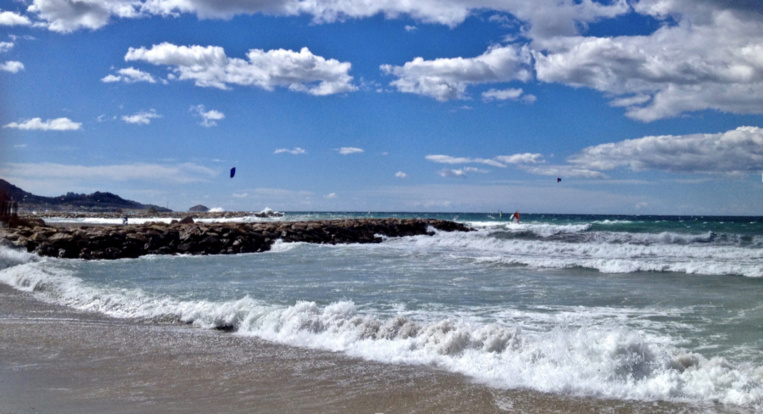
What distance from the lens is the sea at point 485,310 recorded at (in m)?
5.46

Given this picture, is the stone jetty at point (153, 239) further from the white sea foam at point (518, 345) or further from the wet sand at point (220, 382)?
the wet sand at point (220, 382)

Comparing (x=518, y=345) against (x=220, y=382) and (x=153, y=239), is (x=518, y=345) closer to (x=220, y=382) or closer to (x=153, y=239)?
(x=220, y=382)

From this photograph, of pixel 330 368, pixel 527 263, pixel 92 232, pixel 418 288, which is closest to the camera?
pixel 330 368

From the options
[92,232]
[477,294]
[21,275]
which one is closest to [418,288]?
[477,294]

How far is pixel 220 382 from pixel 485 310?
4.88 m

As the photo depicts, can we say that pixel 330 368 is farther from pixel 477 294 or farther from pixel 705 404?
pixel 477 294

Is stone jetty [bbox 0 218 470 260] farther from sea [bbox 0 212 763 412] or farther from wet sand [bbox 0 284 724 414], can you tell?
wet sand [bbox 0 284 724 414]

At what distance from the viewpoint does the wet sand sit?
15.5 feet

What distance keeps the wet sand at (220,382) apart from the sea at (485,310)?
38 cm

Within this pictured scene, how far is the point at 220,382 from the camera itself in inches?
215

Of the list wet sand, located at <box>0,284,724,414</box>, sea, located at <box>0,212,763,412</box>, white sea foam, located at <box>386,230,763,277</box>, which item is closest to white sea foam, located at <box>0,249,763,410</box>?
sea, located at <box>0,212,763,412</box>

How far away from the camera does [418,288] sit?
38.0ft

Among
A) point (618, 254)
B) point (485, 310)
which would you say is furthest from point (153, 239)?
point (618, 254)

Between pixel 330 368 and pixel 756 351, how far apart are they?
505 centimetres
